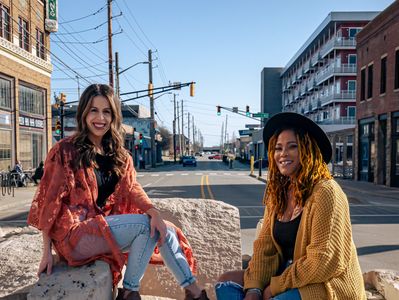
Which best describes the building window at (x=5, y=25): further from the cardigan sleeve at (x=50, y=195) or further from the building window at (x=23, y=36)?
the cardigan sleeve at (x=50, y=195)

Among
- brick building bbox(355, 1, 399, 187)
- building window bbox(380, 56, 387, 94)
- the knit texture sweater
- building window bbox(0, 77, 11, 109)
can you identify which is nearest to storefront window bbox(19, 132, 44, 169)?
building window bbox(0, 77, 11, 109)

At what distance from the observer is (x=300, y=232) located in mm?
2260

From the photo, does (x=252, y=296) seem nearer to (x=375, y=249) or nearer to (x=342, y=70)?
(x=375, y=249)

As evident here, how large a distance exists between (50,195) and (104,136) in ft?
2.22

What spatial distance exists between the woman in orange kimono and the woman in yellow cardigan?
0.52 m

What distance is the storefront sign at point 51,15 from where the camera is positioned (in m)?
24.6

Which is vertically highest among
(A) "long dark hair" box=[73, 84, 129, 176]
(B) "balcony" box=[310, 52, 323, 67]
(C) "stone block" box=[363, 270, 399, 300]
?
(B) "balcony" box=[310, 52, 323, 67]

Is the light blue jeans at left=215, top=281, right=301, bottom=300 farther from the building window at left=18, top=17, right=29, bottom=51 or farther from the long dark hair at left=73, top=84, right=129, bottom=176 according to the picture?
the building window at left=18, top=17, right=29, bottom=51

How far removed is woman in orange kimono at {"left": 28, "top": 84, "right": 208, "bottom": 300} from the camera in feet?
8.29

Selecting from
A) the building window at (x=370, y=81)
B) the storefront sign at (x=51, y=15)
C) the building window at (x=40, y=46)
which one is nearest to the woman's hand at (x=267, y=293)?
the building window at (x=370, y=81)

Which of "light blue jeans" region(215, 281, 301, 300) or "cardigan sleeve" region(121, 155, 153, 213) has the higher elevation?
"cardigan sleeve" region(121, 155, 153, 213)

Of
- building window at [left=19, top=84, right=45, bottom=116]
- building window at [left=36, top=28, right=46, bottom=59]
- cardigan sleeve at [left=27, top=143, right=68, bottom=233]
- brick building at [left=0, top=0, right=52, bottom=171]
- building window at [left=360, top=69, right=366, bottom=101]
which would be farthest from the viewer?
building window at [left=36, top=28, right=46, bottom=59]

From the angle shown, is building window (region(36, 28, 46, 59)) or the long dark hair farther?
building window (region(36, 28, 46, 59))

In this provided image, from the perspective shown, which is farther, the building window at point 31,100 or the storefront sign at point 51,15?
the storefront sign at point 51,15
